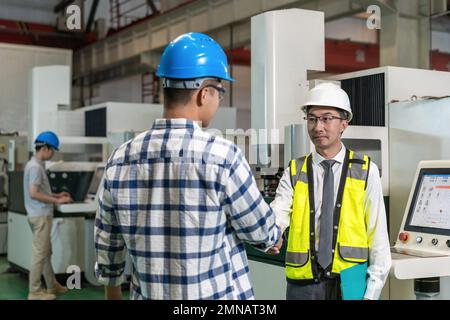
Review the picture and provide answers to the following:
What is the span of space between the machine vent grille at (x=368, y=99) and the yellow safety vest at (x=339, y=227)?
923mm

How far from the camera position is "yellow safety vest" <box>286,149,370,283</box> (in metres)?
1.97

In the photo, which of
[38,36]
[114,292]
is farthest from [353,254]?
[38,36]

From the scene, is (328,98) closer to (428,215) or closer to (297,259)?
(297,259)

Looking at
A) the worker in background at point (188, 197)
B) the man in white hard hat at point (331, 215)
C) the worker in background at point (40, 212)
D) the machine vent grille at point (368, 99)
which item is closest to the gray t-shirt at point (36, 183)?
the worker in background at point (40, 212)

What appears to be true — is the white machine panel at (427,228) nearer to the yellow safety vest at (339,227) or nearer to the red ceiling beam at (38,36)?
the yellow safety vest at (339,227)

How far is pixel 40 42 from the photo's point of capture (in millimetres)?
8891

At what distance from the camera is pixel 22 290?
5.22m

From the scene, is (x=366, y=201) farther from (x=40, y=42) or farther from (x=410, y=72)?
(x=40, y=42)

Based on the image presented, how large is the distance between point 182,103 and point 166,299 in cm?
46

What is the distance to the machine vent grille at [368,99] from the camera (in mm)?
2926

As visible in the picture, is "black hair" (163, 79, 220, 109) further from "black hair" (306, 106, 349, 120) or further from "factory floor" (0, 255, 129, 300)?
"factory floor" (0, 255, 129, 300)

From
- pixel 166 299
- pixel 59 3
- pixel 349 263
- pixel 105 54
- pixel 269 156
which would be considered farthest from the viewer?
pixel 59 3

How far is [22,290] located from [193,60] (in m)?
4.36
